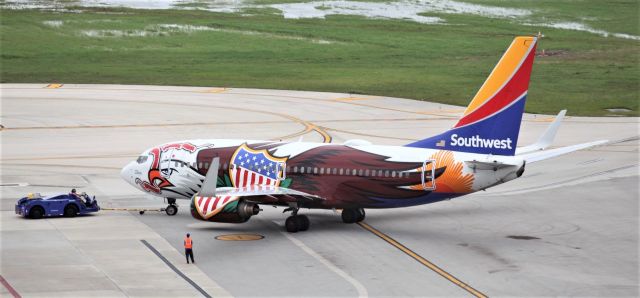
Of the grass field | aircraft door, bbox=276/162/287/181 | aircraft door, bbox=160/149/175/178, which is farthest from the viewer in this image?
the grass field

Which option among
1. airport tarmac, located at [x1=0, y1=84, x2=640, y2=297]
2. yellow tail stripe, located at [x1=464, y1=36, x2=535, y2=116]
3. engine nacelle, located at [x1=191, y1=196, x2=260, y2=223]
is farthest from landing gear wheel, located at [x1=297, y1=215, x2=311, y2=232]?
yellow tail stripe, located at [x1=464, y1=36, x2=535, y2=116]

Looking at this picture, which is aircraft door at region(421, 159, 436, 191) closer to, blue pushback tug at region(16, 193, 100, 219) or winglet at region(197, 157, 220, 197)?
winglet at region(197, 157, 220, 197)

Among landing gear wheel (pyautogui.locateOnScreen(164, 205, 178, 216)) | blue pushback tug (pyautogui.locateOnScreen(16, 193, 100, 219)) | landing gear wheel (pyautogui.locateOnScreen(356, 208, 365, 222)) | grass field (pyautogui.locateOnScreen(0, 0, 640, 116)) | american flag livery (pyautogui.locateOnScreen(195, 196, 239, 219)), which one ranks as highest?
american flag livery (pyautogui.locateOnScreen(195, 196, 239, 219))

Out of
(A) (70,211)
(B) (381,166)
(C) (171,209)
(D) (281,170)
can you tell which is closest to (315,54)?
(C) (171,209)

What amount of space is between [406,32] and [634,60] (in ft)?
129

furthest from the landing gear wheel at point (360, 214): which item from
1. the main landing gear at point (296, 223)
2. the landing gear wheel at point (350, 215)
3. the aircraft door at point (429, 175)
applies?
Result: the aircraft door at point (429, 175)

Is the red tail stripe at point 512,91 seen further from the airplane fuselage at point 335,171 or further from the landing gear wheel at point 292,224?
the landing gear wheel at point 292,224

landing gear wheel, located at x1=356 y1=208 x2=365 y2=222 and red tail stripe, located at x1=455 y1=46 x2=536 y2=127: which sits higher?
red tail stripe, located at x1=455 y1=46 x2=536 y2=127

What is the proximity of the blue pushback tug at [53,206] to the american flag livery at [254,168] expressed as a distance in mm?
8403

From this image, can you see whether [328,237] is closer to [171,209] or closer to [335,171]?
[335,171]

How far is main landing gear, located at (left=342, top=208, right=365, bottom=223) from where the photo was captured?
54812mm

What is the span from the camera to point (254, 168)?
54406 millimetres

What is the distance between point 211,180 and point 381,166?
896cm

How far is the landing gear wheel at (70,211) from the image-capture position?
56.0m
